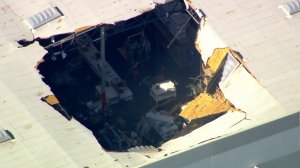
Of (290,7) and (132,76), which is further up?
(290,7)

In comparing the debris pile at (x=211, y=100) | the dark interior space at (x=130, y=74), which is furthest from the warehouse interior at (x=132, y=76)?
the debris pile at (x=211, y=100)

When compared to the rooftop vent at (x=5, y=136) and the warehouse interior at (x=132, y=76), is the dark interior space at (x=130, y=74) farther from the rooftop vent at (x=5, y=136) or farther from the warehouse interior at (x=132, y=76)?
the rooftop vent at (x=5, y=136)

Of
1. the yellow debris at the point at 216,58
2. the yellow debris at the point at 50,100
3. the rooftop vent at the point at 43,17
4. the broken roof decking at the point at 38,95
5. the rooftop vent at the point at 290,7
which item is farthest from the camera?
the rooftop vent at the point at 290,7

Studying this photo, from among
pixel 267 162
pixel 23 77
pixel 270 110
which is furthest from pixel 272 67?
pixel 23 77

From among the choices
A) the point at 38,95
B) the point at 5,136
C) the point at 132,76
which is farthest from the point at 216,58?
the point at 5,136

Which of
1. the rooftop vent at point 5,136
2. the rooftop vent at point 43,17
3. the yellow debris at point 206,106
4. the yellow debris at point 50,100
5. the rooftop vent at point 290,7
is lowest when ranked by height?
the yellow debris at point 206,106

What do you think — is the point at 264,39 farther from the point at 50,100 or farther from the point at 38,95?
the point at 38,95

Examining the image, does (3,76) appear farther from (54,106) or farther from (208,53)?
(208,53)
